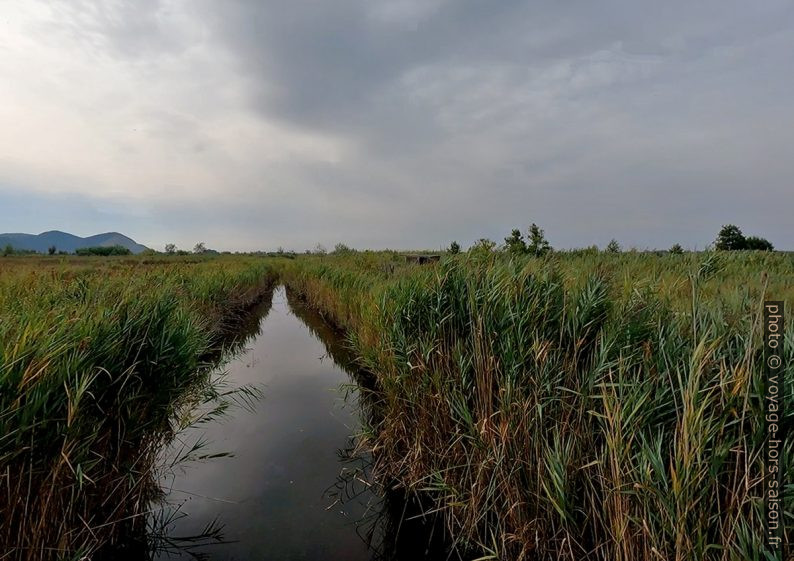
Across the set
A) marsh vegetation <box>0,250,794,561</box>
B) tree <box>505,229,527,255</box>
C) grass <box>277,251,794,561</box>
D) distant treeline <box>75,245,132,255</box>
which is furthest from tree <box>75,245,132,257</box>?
grass <box>277,251,794,561</box>

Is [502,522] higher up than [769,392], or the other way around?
[769,392]

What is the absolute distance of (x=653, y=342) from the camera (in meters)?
2.57

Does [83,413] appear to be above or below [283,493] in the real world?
above

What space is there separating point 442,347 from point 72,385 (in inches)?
122

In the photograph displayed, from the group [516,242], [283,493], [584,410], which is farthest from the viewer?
[516,242]

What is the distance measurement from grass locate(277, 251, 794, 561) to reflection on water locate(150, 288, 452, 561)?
0.52 meters

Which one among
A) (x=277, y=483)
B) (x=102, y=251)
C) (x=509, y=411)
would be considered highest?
(x=102, y=251)

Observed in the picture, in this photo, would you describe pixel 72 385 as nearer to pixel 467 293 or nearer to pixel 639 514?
pixel 467 293

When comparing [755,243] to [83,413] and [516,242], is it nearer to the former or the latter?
[516,242]

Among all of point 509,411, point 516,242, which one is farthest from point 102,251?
point 509,411

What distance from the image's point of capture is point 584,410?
2.66m

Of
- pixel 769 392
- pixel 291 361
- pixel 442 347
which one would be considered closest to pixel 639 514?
pixel 769 392

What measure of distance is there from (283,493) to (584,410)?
3.52m

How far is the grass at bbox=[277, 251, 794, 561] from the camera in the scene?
75.6 inches
